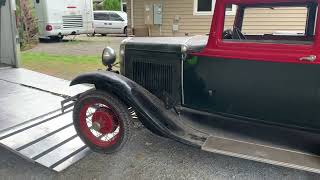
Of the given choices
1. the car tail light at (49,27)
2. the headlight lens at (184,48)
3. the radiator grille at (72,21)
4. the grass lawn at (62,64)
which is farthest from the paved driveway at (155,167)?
the radiator grille at (72,21)

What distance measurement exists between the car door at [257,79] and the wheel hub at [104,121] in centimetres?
81

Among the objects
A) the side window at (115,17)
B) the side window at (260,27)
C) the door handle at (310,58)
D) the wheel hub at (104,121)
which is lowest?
the wheel hub at (104,121)

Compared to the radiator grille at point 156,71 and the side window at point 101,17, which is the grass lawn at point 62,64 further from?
the side window at point 101,17

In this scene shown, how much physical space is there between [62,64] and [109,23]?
9575mm

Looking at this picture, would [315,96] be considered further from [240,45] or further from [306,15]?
[306,15]

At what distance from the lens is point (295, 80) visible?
2.88 meters

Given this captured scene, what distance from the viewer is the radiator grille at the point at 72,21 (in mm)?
15147

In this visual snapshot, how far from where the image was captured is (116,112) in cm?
337

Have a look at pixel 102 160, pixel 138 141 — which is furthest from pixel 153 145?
pixel 102 160

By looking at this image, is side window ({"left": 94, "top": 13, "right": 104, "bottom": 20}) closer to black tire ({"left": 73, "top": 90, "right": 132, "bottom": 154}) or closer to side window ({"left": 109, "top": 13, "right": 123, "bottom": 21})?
side window ({"left": 109, "top": 13, "right": 123, "bottom": 21})

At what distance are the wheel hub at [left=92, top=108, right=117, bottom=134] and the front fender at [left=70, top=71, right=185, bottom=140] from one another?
0.73 feet

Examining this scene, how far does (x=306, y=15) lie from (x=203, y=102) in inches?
55.5

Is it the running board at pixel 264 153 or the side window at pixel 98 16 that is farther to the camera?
the side window at pixel 98 16

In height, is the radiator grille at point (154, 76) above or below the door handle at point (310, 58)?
below
